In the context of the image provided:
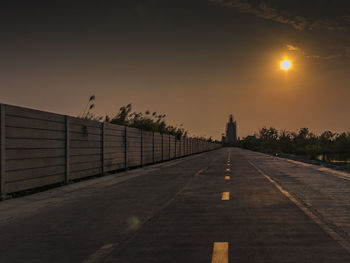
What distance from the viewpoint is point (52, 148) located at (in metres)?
12.8

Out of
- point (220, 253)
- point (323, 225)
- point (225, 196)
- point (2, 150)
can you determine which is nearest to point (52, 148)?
point (2, 150)

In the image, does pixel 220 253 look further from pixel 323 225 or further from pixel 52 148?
pixel 52 148

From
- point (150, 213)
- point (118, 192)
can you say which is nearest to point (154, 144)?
point (118, 192)

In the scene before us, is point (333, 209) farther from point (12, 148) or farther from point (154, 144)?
point (154, 144)

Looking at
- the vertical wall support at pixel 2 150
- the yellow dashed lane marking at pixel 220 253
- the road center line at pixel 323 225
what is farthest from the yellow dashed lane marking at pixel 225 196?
the vertical wall support at pixel 2 150

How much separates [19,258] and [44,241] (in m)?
0.88

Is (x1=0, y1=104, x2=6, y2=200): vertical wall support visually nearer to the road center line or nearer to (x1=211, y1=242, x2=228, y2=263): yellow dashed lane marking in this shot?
(x1=211, y1=242, x2=228, y2=263): yellow dashed lane marking

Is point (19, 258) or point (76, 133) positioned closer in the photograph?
point (19, 258)

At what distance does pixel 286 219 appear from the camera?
7289mm

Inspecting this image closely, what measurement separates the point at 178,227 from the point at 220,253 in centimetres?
176

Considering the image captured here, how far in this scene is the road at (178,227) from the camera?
16.4 feet

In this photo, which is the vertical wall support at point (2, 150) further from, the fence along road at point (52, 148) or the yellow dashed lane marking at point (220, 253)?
the yellow dashed lane marking at point (220, 253)

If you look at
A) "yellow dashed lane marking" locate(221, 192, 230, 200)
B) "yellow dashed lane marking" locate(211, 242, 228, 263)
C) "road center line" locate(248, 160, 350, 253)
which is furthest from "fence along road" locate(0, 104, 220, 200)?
"road center line" locate(248, 160, 350, 253)

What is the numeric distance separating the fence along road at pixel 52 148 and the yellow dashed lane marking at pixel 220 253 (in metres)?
6.92
